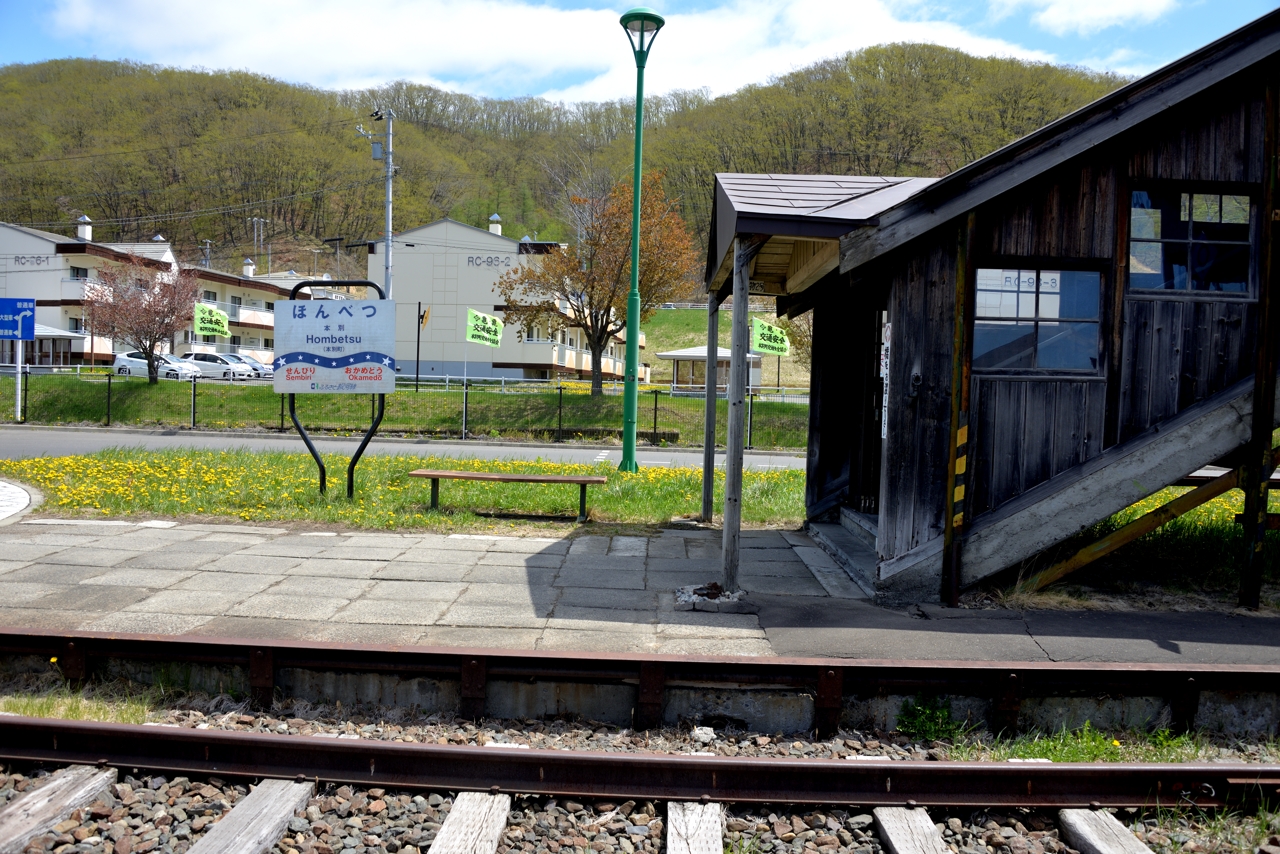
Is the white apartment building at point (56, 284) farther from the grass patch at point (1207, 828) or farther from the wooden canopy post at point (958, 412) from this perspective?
the grass patch at point (1207, 828)

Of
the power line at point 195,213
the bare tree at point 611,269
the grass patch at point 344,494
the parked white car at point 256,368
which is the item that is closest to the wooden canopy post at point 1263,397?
the grass patch at point 344,494

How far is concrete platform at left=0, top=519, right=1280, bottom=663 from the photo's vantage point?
5.30 m

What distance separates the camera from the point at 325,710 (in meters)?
4.76

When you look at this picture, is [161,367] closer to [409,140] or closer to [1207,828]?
[1207,828]

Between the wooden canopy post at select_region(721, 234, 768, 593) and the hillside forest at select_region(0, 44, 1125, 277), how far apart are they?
100 metres

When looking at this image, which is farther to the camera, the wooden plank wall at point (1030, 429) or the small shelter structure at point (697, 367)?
the small shelter structure at point (697, 367)

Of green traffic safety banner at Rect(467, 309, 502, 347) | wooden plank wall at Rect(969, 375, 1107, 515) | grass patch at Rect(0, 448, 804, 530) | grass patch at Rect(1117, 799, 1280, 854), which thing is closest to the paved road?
green traffic safety banner at Rect(467, 309, 502, 347)

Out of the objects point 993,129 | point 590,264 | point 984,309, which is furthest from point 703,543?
point 993,129

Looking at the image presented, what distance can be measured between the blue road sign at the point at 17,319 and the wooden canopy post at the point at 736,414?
24.2m

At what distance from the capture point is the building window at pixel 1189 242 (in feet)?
21.6

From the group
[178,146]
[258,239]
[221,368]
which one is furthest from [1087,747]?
[178,146]

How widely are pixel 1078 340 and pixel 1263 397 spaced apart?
1.35m

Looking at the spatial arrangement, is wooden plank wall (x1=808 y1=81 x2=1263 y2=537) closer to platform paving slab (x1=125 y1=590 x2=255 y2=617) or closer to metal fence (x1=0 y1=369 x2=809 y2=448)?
platform paving slab (x1=125 y1=590 x2=255 y2=617)

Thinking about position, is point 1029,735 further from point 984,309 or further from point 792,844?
point 984,309
